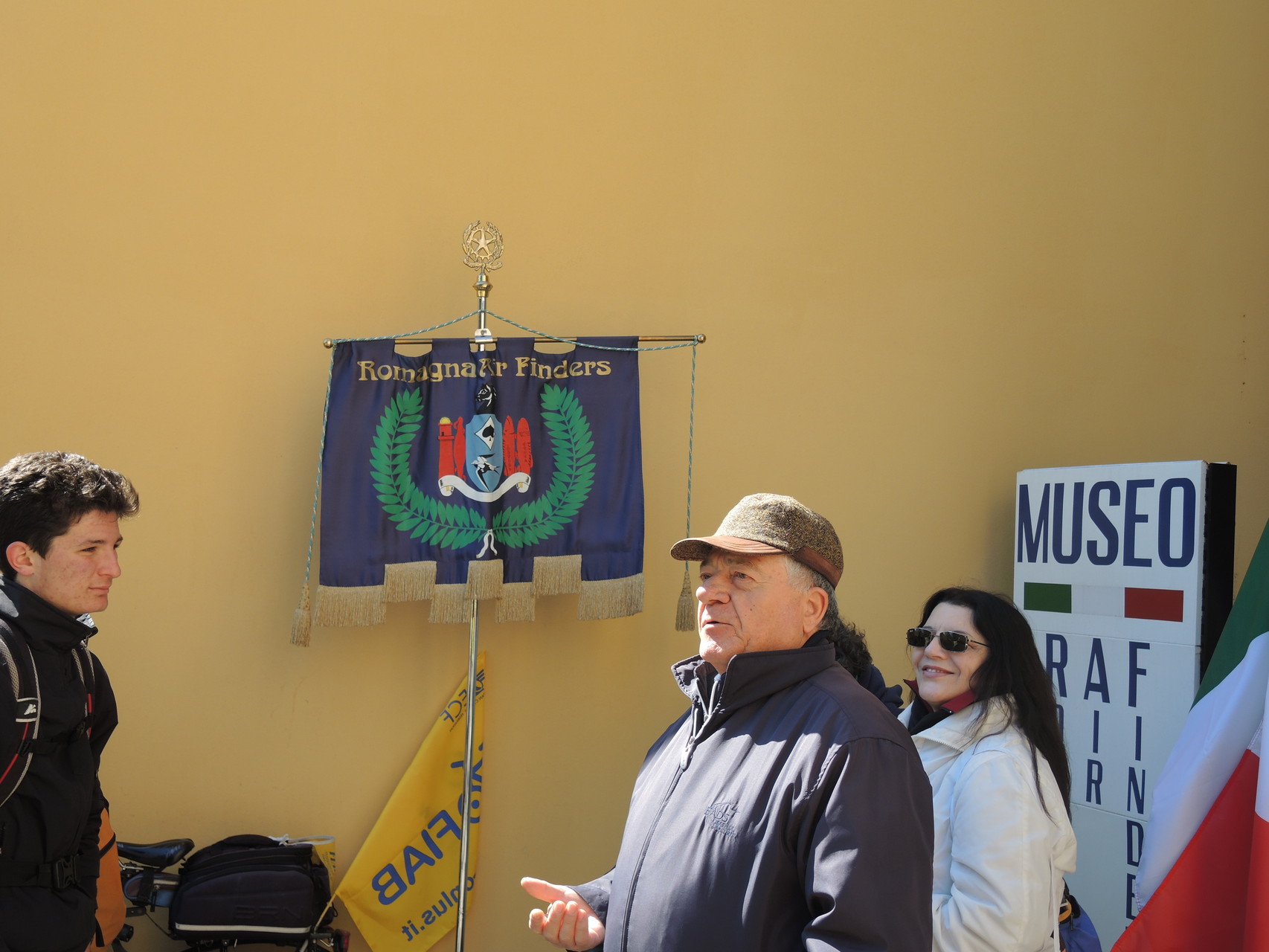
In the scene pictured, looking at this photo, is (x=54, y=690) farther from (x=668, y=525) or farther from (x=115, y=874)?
(x=668, y=525)

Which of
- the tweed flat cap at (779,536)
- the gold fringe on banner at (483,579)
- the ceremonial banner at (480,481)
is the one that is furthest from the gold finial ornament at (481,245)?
the tweed flat cap at (779,536)

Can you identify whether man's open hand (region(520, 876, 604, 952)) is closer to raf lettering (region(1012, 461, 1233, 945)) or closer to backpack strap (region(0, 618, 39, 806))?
backpack strap (region(0, 618, 39, 806))

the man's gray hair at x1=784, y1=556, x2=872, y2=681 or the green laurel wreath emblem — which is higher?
the green laurel wreath emblem

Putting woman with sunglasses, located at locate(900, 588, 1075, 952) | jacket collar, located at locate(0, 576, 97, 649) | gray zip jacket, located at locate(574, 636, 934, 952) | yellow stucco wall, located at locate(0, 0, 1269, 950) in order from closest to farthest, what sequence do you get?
gray zip jacket, located at locate(574, 636, 934, 952) < woman with sunglasses, located at locate(900, 588, 1075, 952) < jacket collar, located at locate(0, 576, 97, 649) < yellow stucco wall, located at locate(0, 0, 1269, 950)

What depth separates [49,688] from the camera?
2008 mm

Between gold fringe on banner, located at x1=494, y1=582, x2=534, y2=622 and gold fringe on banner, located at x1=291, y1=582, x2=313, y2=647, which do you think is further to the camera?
gold fringe on banner, located at x1=494, y1=582, x2=534, y2=622

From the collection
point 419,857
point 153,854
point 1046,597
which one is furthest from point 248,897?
point 1046,597

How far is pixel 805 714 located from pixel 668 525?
2029 mm

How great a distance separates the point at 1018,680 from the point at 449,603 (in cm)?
165

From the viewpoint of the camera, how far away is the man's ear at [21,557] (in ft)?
6.68

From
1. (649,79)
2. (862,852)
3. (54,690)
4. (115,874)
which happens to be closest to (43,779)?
(54,690)

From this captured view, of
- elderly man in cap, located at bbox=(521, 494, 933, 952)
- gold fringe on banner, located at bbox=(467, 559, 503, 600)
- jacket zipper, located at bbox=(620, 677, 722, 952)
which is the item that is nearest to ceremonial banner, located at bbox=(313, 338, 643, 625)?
gold fringe on banner, located at bbox=(467, 559, 503, 600)

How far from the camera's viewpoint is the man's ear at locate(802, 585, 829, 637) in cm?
178

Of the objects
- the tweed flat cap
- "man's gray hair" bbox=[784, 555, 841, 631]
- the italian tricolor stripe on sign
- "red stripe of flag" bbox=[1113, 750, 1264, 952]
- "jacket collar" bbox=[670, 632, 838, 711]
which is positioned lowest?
"red stripe of flag" bbox=[1113, 750, 1264, 952]
